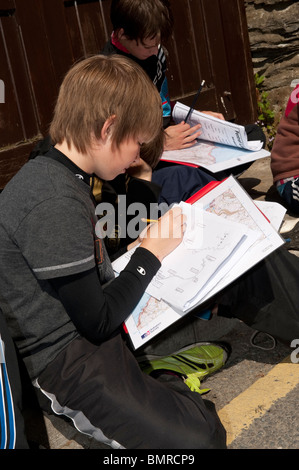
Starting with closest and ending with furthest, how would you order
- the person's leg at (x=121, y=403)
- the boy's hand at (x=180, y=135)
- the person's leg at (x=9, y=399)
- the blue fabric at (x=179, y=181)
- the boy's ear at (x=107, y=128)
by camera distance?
the person's leg at (x=9, y=399)
the person's leg at (x=121, y=403)
the boy's ear at (x=107, y=128)
the blue fabric at (x=179, y=181)
the boy's hand at (x=180, y=135)

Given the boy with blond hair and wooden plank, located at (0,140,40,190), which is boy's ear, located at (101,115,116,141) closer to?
the boy with blond hair

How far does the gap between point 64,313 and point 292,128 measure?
6.96ft

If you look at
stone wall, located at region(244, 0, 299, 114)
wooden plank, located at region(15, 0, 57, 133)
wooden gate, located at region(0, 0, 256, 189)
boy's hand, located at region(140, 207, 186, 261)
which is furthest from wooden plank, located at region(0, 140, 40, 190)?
stone wall, located at region(244, 0, 299, 114)

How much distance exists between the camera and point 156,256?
2281mm

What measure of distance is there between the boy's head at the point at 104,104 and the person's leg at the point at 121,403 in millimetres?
689

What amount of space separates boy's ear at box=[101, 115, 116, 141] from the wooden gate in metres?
1.70

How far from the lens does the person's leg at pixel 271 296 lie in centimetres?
236

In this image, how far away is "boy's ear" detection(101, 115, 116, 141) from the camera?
7.02ft

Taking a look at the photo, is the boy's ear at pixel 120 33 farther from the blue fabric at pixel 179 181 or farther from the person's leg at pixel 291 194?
the person's leg at pixel 291 194

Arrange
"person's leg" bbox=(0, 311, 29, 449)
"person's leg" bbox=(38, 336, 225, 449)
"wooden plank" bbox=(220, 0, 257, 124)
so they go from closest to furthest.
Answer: "person's leg" bbox=(0, 311, 29, 449), "person's leg" bbox=(38, 336, 225, 449), "wooden plank" bbox=(220, 0, 257, 124)

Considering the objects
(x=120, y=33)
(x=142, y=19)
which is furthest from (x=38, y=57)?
(x=142, y=19)

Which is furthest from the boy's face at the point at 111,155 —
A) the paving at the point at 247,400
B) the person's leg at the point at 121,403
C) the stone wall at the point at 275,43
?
the stone wall at the point at 275,43

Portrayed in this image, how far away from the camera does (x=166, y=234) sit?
2.33 metres

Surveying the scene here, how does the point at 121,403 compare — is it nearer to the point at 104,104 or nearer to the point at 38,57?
the point at 104,104
